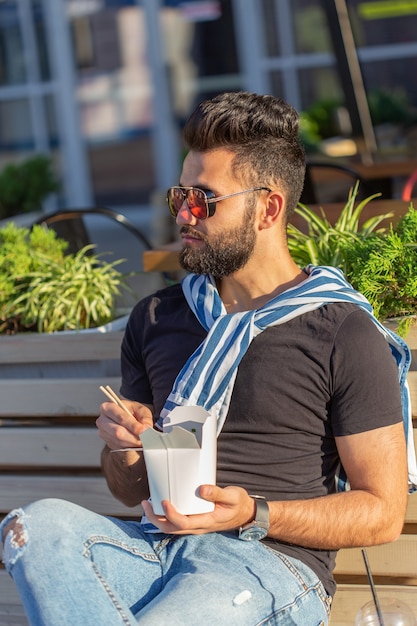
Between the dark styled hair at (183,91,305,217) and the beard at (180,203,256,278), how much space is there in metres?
0.10

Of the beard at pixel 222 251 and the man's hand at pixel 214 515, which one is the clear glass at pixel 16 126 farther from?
the man's hand at pixel 214 515

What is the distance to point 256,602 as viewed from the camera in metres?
2.04

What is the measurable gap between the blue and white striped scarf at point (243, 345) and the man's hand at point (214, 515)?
10.9 inches

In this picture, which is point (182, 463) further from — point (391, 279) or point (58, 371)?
point (58, 371)

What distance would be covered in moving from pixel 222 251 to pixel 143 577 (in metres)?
0.76

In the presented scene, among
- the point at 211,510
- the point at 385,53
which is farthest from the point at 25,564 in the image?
the point at 385,53

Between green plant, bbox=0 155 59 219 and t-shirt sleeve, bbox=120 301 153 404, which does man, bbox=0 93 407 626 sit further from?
green plant, bbox=0 155 59 219

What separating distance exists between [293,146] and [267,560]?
966 mm

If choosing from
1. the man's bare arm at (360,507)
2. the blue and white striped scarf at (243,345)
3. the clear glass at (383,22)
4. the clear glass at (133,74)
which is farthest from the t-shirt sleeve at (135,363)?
the clear glass at (133,74)

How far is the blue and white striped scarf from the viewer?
2254 mm

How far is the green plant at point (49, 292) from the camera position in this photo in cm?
302

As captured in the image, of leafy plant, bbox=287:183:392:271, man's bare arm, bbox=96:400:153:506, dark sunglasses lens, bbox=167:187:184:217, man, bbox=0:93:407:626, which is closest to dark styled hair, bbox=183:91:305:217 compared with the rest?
man, bbox=0:93:407:626

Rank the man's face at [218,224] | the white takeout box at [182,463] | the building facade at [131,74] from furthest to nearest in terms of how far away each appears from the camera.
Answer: the building facade at [131,74] → the man's face at [218,224] → the white takeout box at [182,463]

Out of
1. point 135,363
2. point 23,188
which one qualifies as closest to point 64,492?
point 135,363
